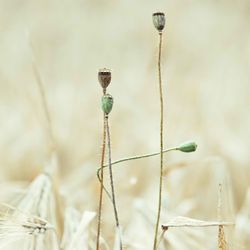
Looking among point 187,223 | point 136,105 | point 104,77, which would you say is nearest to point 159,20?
point 104,77

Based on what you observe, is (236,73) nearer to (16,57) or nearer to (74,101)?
(74,101)

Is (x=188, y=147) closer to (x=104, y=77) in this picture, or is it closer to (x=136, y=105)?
(x=104, y=77)

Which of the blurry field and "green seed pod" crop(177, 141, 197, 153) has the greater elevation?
the blurry field

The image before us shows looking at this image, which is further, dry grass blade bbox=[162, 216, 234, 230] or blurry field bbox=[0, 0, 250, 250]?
blurry field bbox=[0, 0, 250, 250]

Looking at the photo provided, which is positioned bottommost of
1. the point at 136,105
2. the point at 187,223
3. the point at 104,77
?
the point at 187,223

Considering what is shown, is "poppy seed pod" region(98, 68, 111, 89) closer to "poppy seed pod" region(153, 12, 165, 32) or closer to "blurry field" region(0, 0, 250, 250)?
"poppy seed pod" region(153, 12, 165, 32)

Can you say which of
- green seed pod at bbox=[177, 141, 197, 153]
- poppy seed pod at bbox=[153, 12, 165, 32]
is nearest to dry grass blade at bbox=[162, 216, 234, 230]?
green seed pod at bbox=[177, 141, 197, 153]

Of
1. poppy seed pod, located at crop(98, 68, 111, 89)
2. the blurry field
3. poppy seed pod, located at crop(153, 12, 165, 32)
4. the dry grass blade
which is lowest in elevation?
the dry grass blade

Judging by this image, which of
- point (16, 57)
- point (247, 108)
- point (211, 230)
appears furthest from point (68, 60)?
point (211, 230)
